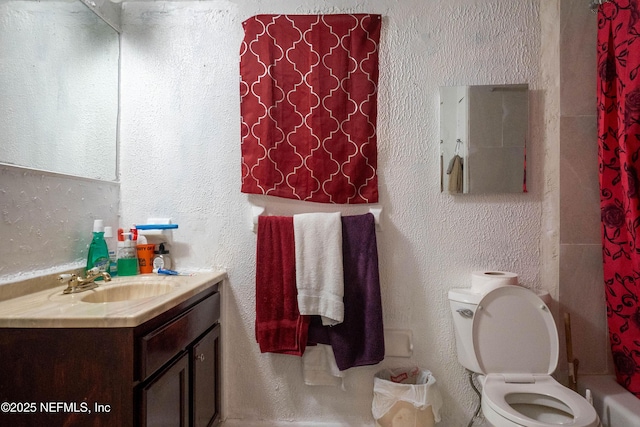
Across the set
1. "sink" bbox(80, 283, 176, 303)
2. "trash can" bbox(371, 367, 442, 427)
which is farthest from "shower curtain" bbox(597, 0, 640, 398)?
"sink" bbox(80, 283, 176, 303)

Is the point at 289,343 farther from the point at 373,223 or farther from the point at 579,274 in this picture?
the point at 579,274

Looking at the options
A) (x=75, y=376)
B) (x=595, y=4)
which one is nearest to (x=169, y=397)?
(x=75, y=376)

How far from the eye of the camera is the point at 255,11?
1.57m

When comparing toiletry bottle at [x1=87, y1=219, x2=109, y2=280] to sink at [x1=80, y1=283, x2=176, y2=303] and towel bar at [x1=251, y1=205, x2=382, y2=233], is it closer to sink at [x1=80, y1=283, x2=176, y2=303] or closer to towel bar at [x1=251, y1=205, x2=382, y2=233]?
sink at [x1=80, y1=283, x2=176, y2=303]

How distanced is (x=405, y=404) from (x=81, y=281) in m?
1.35

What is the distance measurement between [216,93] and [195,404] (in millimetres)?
1368

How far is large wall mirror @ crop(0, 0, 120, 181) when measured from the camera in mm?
1123

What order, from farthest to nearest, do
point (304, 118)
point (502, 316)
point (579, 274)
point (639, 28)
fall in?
point (304, 118)
point (579, 274)
point (502, 316)
point (639, 28)

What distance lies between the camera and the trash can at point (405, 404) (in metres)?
1.32

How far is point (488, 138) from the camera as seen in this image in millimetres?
1490

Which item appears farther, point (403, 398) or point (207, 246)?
point (207, 246)

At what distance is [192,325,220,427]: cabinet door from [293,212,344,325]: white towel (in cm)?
42

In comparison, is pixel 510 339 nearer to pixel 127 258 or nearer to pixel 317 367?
pixel 317 367

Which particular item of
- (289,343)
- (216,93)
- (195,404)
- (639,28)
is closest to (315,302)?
(289,343)
